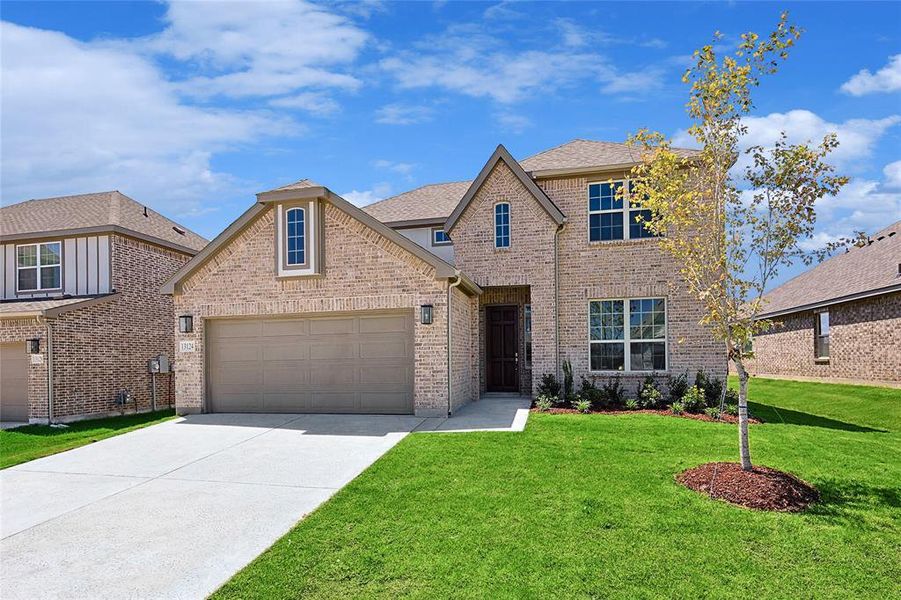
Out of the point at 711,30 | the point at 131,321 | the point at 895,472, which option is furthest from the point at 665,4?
the point at 131,321

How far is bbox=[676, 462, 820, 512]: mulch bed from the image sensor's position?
20.8 ft

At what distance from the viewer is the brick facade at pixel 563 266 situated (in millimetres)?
14055

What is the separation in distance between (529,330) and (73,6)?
464 inches

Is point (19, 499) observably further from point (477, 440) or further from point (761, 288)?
point (761, 288)

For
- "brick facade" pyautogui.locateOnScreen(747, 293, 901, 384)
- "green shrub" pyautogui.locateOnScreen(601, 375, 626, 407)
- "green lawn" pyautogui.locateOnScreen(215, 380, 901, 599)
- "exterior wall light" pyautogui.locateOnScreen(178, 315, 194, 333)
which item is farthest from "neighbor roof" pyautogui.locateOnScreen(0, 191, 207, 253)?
"brick facade" pyautogui.locateOnScreen(747, 293, 901, 384)

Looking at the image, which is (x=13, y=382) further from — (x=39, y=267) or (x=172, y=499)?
(x=172, y=499)

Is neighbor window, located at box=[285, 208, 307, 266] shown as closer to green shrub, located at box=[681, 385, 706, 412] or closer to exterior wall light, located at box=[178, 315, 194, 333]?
exterior wall light, located at box=[178, 315, 194, 333]

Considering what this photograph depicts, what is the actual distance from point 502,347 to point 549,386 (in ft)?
7.26

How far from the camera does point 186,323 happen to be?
526 inches

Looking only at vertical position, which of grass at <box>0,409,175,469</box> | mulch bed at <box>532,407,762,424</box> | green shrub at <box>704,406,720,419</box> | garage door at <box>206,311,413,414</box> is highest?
garage door at <box>206,311,413,414</box>

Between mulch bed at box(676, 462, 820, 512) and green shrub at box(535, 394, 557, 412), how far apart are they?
5297 mm

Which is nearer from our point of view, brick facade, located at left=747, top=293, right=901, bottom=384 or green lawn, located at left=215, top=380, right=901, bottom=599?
green lawn, located at left=215, top=380, right=901, bottom=599

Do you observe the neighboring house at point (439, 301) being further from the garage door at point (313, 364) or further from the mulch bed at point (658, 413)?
the mulch bed at point (658, 413)

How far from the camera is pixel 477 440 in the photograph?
9.36m
